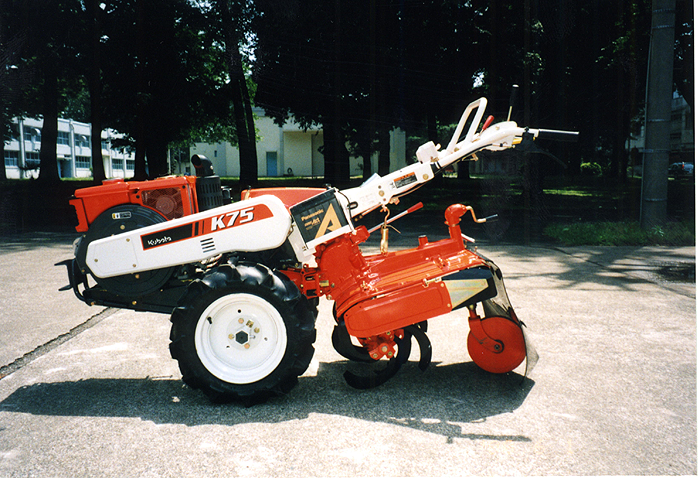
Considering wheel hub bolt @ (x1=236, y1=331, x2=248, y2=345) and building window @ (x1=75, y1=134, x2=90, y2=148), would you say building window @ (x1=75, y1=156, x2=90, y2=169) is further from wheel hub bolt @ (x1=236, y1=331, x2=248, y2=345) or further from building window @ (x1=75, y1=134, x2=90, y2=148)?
wheel hub bolt @ (x1=236, y1=331, x2=248, y2=345)

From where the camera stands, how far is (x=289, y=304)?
3654 mm

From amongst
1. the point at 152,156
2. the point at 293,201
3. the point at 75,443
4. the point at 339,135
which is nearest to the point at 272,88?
A: the point at 339,135

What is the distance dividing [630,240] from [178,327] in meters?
10.2

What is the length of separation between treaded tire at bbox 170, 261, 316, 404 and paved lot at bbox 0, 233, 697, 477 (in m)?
0.16

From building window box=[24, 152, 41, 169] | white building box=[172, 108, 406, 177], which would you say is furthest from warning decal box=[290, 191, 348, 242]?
building window box=[24, 152, 41, 169]

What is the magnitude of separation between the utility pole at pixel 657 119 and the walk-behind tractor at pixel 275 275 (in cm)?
933

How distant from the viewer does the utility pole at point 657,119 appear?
11.4 meters

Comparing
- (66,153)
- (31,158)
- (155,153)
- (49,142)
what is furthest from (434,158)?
(66,153)

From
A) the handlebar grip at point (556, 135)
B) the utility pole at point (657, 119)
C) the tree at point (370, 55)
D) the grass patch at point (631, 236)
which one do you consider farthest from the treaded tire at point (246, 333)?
the tree at point (370, 55)

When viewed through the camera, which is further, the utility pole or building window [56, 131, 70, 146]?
building window [56, 131, 70, 146]

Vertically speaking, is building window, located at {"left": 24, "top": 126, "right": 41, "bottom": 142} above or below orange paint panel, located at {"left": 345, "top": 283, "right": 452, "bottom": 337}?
above

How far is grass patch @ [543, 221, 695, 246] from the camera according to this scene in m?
11.1

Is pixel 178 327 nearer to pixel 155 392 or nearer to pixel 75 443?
pixel 155 392

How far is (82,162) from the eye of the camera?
66938 millimetres
